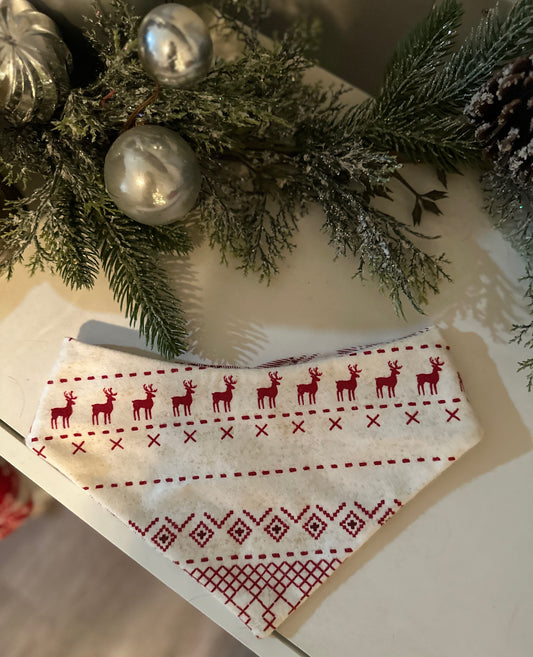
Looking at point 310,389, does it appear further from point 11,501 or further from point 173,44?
point 11,501

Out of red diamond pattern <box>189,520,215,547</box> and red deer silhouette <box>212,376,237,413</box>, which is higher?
red deer silhouette <box>212,376,237,413</box>

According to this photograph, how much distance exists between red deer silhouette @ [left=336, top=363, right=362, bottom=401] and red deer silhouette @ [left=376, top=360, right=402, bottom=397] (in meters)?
→ 0.03

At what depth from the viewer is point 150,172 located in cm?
54

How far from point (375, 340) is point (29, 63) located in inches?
20.0

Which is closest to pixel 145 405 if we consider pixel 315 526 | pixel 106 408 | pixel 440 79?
pixel 106 408

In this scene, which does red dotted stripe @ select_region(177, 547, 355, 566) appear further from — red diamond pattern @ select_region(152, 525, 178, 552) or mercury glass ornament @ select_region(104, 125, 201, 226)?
mercury glass ornament @ select_region(104, 125, 201, 226)

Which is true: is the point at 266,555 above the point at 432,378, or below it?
below

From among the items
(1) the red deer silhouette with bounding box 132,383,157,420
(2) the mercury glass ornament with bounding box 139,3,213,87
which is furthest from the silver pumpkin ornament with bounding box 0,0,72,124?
(1) the red deer silhouette with bounding box 132,383,157,420

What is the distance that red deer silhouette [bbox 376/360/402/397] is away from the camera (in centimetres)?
67

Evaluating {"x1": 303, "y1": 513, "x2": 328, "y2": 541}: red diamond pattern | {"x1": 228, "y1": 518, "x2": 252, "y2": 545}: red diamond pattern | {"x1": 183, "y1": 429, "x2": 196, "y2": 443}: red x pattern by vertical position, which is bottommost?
{"x1": 228, "y1": 518, "x2": 252, "y2": 545}: red diamond pattern

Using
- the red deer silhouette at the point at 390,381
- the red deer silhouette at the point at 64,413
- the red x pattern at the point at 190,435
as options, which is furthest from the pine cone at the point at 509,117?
the red deer silhouette at the point at 64,413

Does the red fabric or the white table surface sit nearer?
the white table surface

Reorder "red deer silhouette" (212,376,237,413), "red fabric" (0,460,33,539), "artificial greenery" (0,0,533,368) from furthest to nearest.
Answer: "red fabric" (0,460,33,539)
"red deer silhouette" (212,376,237,413)
"artificial greenery" (0,0,533,368)

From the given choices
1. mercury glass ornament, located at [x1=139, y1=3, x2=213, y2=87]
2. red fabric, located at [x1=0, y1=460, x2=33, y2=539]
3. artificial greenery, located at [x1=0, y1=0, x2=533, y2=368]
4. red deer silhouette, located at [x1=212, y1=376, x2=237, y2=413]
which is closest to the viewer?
mercury glass ornament, located at [x1=139, y1=3, x2=213, y2=87]
